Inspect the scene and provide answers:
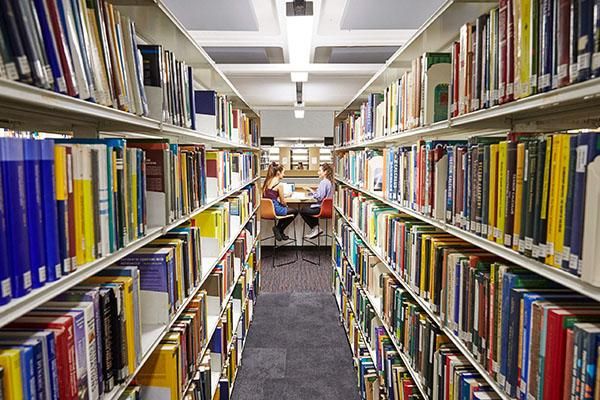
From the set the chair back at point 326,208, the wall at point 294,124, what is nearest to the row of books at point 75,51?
the chair back at point 326,208

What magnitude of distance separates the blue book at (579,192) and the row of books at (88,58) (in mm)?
1077

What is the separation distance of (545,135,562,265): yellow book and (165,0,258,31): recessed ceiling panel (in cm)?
280

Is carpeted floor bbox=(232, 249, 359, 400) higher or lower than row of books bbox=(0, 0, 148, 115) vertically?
lower

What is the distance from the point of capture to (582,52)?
2.95 ft

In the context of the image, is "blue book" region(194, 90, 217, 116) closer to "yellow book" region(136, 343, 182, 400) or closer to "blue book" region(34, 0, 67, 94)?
"yellow book" region(136, 343, 182, 400)

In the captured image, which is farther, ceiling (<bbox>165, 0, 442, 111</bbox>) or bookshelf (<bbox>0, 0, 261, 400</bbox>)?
ceiling (<bbox>165, 0, 442, 111</bbox>)

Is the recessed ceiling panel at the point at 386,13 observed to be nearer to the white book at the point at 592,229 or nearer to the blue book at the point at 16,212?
the white book at the point at 592,229

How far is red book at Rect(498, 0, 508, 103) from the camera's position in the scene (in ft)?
4.01

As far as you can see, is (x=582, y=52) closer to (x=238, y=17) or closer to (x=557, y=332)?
(x=557, y=332)

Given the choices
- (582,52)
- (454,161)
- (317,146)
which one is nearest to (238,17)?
(454,161)

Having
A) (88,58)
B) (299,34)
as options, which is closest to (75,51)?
(88,58)

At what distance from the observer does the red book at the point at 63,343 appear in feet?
3.25

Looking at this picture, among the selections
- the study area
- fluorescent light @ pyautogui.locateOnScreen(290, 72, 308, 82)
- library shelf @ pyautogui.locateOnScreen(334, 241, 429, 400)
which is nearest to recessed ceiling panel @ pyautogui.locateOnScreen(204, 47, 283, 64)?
fluorescent light @ pyautogui.locateOnScreen(290, 72, 308, 82)

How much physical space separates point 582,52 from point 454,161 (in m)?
0.71
